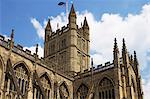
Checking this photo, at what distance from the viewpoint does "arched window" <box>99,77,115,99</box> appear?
137 ft

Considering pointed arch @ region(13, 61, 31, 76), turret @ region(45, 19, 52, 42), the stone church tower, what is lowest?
pointed arch @ region(13, 61, 31, 76)

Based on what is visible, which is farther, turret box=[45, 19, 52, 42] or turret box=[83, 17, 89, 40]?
turret box=[45, 19, 52, 42]

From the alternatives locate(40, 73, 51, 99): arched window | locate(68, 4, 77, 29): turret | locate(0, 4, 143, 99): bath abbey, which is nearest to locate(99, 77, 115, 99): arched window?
locate(0, 4, 143, 99): bath abbey

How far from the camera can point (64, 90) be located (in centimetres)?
4422

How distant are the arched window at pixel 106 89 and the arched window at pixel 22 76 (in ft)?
41.5

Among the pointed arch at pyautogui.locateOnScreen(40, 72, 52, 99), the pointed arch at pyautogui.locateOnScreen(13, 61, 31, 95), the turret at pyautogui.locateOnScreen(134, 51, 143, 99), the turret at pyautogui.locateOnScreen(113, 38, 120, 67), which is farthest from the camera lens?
the turret at pyautogui.locateOnScreen(134, 51, 143, 99)

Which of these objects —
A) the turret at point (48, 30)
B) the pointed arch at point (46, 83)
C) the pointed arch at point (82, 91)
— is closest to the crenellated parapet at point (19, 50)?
the pointed arch at point (46, 83)

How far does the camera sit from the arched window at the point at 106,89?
137ft

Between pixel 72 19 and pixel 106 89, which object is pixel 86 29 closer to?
pixel 72 19

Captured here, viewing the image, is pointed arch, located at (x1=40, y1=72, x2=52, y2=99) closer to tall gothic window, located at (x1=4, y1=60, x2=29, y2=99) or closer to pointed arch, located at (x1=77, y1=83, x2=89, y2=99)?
tall gothic window, located at (x1=4, y1=60, x2=29, y2=99)

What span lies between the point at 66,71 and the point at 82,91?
8684mm

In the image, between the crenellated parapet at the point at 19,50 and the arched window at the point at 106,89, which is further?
the arched window at the point at 106,89

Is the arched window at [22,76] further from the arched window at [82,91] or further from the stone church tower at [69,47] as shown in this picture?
the stone church tower at [69,47]

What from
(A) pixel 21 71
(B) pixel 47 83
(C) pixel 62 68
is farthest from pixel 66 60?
(A) pixel 21 71
